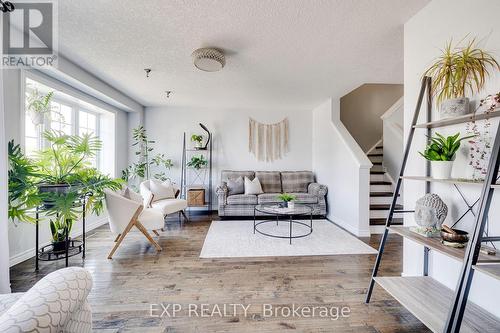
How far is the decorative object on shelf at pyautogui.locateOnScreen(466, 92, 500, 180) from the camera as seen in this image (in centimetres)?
135

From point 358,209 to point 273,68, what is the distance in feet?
8.17

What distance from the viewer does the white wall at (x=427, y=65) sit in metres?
1.36

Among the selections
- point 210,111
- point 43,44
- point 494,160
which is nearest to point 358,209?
point 494,160

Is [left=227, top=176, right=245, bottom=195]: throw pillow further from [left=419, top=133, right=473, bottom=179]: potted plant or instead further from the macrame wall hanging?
[left=419, top=133, right=473, bottom=179]: potted plant

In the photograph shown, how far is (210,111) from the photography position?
536 centimetres

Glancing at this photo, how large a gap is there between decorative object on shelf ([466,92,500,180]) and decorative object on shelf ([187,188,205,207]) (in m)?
4.20

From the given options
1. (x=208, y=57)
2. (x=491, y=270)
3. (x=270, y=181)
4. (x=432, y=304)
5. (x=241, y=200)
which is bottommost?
(x=432, y=304)

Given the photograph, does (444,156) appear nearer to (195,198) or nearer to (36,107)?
(36,107)

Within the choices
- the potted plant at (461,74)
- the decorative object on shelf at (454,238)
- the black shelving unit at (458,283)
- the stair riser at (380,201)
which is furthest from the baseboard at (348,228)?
the potted plant at (461,74)

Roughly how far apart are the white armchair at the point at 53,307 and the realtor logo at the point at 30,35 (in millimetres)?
2104

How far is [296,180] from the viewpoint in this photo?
519 cm

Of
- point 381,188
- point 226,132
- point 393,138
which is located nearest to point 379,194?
point 381,188

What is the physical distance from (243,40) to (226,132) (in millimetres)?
3185

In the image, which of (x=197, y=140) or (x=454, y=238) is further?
(x=197, y=140)
